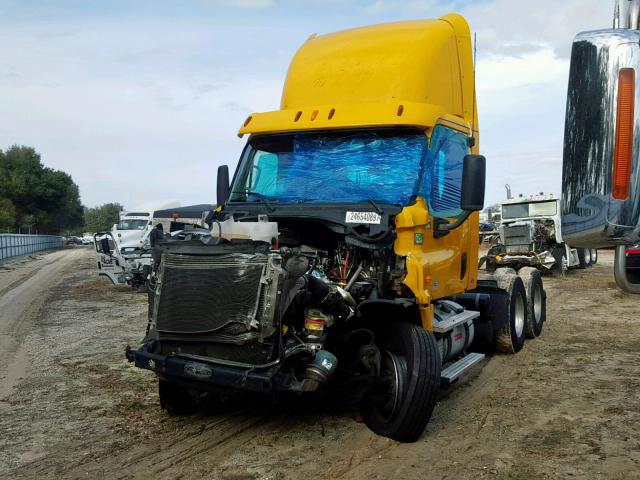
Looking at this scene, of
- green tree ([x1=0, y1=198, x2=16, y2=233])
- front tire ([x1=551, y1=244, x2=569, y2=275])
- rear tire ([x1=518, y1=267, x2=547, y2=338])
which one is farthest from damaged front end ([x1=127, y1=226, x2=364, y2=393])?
green tree ([x1=0, y1=198, x2=16, y2=233])

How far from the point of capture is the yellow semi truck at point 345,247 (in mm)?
5066

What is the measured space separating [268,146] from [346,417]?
2785 millimetres

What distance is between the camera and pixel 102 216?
137m

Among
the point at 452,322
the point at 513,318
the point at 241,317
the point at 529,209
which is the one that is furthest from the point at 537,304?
the point at 529,209

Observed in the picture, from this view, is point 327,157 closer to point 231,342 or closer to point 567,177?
point 231,342

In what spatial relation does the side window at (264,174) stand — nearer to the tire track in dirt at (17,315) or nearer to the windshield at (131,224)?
the tire track in dirt at (17,315)

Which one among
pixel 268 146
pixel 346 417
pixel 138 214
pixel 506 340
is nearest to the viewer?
pixel 346 417

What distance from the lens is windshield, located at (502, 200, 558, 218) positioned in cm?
2145

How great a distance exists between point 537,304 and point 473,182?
5.50m

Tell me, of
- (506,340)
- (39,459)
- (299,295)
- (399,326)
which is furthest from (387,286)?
(506,340)

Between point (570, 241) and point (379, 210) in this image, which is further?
point (379, 210)

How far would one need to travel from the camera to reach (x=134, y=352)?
556 centimetres

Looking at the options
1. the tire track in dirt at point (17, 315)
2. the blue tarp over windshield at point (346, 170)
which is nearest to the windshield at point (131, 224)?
the tire track in dirt at point (17, 315)

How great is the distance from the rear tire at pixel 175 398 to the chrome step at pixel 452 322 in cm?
236
